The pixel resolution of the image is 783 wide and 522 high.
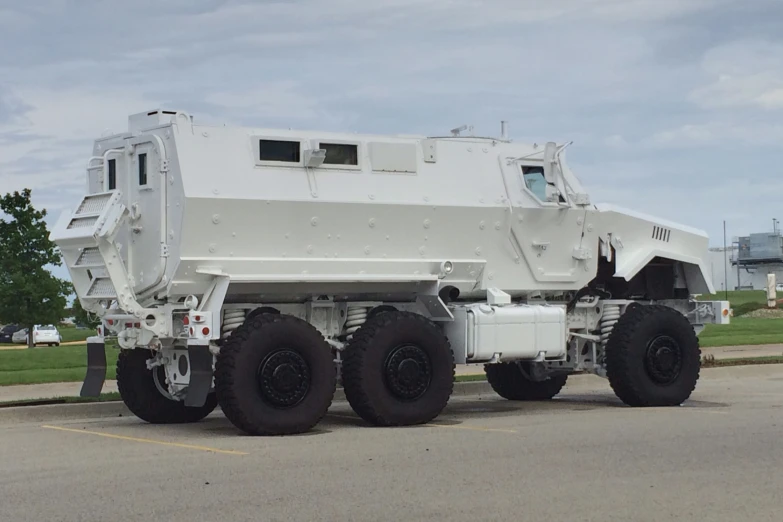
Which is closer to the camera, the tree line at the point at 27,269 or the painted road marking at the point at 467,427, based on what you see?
the painted road marking at the point at 467,427

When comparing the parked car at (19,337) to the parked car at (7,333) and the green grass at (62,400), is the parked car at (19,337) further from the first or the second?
the green grass at (62,400)

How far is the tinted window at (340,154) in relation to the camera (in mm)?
14594

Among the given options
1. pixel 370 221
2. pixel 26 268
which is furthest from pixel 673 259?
pixel 26 268

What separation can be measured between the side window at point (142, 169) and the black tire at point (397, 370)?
2.98 m

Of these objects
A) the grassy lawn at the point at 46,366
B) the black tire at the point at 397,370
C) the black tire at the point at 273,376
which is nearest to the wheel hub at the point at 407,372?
the black tire at the point at 397,370

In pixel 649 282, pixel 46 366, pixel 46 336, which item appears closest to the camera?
pixel 649 282

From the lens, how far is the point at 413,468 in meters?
10.4

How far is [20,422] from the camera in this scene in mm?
15312

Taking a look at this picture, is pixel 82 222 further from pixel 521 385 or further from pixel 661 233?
pixel 661 233

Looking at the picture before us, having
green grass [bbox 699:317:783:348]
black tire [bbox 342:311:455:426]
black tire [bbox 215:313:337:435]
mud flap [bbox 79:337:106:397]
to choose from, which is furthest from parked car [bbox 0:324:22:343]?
black tire [bbox 215:313:337:435]

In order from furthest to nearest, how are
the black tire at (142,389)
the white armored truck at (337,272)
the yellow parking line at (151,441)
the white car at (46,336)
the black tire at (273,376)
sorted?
the white car at (46,336), the black tire at (142,389), the white armored truck at (337,272), the black tire at (273,376), the yellow parking line at (151,441)

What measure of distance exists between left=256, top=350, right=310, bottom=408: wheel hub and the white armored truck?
0.02 meters

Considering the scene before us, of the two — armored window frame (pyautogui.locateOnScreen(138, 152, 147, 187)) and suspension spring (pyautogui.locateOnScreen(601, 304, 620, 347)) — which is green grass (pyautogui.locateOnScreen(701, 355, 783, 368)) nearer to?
suspension spring (pyautogui.locateOnScreen(601, 304, 620, 347))

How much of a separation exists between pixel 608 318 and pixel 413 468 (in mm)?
7085
